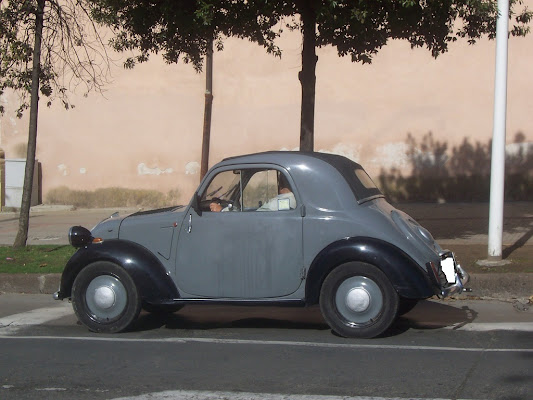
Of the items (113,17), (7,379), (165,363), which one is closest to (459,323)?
(165,363)

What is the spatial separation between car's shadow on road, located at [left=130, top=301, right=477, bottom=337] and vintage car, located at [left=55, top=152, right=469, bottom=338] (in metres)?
0.35

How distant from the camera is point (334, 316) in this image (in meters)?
6.57

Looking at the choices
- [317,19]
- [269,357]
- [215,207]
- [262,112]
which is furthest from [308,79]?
[262,112]

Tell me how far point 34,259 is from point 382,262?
5.90 meters

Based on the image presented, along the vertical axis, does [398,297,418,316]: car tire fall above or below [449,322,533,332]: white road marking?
above

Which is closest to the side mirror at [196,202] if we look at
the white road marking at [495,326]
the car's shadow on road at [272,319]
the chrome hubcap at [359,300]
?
the car's shadow on road at [272,319]

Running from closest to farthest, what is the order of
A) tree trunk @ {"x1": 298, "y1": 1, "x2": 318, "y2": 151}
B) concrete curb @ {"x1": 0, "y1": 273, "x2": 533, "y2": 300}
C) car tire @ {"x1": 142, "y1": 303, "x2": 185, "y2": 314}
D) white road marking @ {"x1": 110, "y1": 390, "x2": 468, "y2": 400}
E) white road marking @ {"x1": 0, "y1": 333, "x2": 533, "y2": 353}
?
white road marking @ {"x1": 110, "y1": 390, "x2": 468, "y2": 400}
white road marking @ {"x1": 0, "y1": 333, "x2": 533, "y2": 353}
car tire @ {"x1": 142, "y1": 303, "x2": 185, "y2": 314}
concrete curb @ {"x1": 0, "y1": 273, "x2": 533, "y2": 300}
tree trunk @ {"x1": 298, "y1": 1, "x2": 318, "y2": 151}

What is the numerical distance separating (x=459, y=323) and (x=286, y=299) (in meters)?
1.68

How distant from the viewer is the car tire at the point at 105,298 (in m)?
7.00

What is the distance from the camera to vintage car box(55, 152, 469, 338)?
6.50 meters

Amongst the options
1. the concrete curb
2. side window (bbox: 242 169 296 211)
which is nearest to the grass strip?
side window (bbox: 242 169 296 211)

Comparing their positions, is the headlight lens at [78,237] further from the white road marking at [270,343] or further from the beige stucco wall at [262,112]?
the beige stucco wall at [262,112]

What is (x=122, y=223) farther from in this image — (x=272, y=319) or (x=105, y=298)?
(x=272, y=319)

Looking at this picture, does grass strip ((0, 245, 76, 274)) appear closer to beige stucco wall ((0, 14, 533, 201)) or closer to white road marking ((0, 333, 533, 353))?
white road marking ((0, 333, 533, 353))
